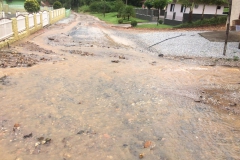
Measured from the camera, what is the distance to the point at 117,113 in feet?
18.2

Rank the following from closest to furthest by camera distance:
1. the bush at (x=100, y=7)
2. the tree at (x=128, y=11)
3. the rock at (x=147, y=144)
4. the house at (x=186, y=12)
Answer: the rock at (x=147, y=144) → the house at (x=186, y=12) → the tree at (x=128, y=11) → the bush at (x=100, y=7)

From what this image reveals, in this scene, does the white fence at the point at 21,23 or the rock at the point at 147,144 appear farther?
the white fence at the point at 21,23

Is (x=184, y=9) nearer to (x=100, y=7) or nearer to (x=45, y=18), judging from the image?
(x=45, y=18)

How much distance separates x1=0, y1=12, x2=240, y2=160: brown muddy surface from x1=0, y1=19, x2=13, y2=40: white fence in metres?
3.93

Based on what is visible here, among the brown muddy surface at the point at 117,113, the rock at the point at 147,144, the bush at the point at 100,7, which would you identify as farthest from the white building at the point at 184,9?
the rock at the point at 147,144

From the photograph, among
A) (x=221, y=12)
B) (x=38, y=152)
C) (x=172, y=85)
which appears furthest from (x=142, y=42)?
(x=221, y=12)

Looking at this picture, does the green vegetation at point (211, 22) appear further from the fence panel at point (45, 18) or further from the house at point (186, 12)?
the fence panel at point (45, 18)

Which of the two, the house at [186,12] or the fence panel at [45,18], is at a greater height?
the house at [186,12]

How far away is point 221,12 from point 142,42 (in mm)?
17618

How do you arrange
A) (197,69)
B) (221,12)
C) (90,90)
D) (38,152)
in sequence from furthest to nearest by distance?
(221,12) → (197,69) → (90,90) → (38,152)

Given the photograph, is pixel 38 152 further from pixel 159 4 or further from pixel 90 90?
pixel 159 4

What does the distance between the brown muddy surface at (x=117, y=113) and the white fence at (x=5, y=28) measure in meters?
3.93

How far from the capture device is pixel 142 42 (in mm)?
17250

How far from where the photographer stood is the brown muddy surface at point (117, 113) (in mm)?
→ 4188
